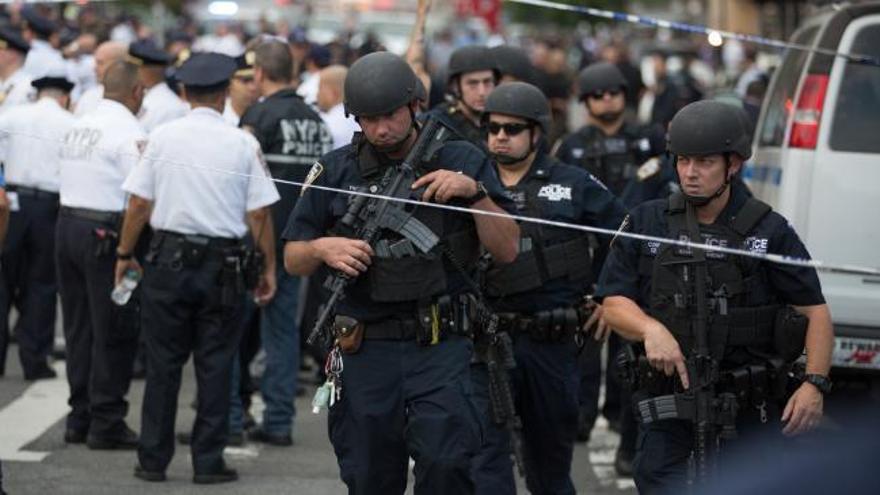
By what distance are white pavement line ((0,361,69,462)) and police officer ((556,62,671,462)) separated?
10.0 ft

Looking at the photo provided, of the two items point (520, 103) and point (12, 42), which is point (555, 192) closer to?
point (520, 103)

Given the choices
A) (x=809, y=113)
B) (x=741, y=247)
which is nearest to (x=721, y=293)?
(x=741, y=247)

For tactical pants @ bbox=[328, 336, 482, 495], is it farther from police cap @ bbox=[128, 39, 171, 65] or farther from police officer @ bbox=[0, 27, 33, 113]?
police officer @ bbox=[0, 27, 33, 113]

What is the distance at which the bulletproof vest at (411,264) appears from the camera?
6.42 m

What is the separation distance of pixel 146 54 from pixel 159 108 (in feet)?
1.30

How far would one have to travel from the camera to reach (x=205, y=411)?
8.90 m

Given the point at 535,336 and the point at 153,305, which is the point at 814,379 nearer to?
the point at 535,336

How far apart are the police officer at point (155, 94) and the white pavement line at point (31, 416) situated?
5.77ft

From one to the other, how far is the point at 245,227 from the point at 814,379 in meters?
3.58

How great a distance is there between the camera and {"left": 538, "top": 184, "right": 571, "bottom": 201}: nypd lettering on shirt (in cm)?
806

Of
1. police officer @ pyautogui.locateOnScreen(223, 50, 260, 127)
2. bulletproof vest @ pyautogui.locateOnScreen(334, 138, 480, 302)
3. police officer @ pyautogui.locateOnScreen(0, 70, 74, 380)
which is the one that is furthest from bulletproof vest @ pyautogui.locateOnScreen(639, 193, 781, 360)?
police officer @ pyautogui.locateOnScreen(0, 70, 74, 380)

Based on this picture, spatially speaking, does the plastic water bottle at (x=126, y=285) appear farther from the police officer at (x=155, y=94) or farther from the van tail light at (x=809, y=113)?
the van tail light at (x=809, y=113)

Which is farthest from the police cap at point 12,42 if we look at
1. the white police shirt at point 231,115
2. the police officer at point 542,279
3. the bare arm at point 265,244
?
the police officer at point 542,279

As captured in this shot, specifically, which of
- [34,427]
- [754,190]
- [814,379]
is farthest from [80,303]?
[814,379]
